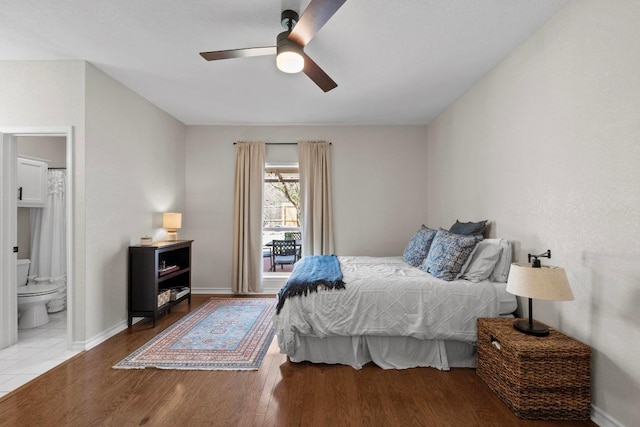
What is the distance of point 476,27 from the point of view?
224cm

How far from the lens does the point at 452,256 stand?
104 inches

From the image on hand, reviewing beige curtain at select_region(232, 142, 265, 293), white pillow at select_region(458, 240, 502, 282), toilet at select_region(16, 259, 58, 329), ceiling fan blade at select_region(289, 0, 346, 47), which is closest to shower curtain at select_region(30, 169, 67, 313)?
toilet at select_region(16, 259, 58, 329)

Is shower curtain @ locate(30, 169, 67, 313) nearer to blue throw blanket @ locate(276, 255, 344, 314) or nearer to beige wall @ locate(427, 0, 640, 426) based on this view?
blue throw blanket @ locate(276, 255, 344, 314)

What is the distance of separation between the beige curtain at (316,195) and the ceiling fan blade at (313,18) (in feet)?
8.56

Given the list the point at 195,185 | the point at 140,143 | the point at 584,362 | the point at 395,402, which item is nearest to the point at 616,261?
the point at 584,362

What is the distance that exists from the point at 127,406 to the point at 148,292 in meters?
1.57

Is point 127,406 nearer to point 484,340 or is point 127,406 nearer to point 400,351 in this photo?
point 400,351

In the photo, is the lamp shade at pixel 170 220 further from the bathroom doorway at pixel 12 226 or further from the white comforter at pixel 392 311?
the white comforter at pixel 392 311

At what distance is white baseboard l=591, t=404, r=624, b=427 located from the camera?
168 centimetres

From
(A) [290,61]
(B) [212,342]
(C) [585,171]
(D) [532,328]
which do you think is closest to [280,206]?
(B) [212,342]

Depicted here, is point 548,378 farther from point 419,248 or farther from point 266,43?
point 266,43

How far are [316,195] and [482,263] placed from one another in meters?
2.60

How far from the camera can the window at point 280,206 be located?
4984 millimetres

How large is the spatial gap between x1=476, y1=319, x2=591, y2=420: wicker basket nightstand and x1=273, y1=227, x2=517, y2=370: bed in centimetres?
53
